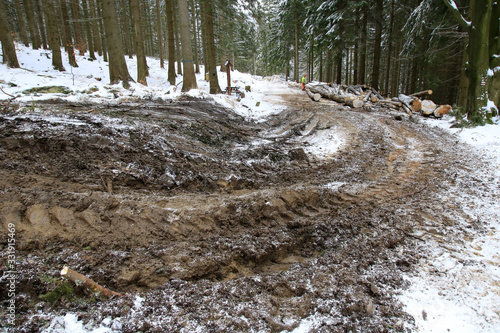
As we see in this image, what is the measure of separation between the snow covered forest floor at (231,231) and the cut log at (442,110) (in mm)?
5006

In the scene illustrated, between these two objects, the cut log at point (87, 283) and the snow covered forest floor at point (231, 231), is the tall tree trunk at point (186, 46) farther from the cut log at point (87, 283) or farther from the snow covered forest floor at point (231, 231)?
the cut log at point (87, 283)

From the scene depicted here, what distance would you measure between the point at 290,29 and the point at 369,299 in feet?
123

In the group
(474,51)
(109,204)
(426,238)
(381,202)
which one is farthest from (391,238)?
(474,51)

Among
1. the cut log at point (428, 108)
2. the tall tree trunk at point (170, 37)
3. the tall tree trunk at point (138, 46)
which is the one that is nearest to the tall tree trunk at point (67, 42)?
the tall tree trunk at point (138, 46)

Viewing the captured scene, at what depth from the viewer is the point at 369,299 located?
222 cm

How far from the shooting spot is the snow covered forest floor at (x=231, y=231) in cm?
203

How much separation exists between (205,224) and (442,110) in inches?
465

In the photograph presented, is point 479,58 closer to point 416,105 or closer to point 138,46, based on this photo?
point 416,105

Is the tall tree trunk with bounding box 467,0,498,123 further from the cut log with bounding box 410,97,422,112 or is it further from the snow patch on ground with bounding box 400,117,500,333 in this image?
the snow patch on ground with bounding box 400,117,500,333

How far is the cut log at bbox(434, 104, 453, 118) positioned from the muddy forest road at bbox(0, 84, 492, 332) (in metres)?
5.51

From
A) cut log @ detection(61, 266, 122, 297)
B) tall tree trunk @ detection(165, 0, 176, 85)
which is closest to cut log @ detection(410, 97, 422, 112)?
tall tree trunk @ detection(165, 0, 176, 85)

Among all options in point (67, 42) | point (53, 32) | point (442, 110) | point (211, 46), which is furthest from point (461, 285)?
point (67, 42)

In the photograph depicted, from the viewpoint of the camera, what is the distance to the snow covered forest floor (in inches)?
79.9

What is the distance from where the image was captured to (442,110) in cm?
1033
